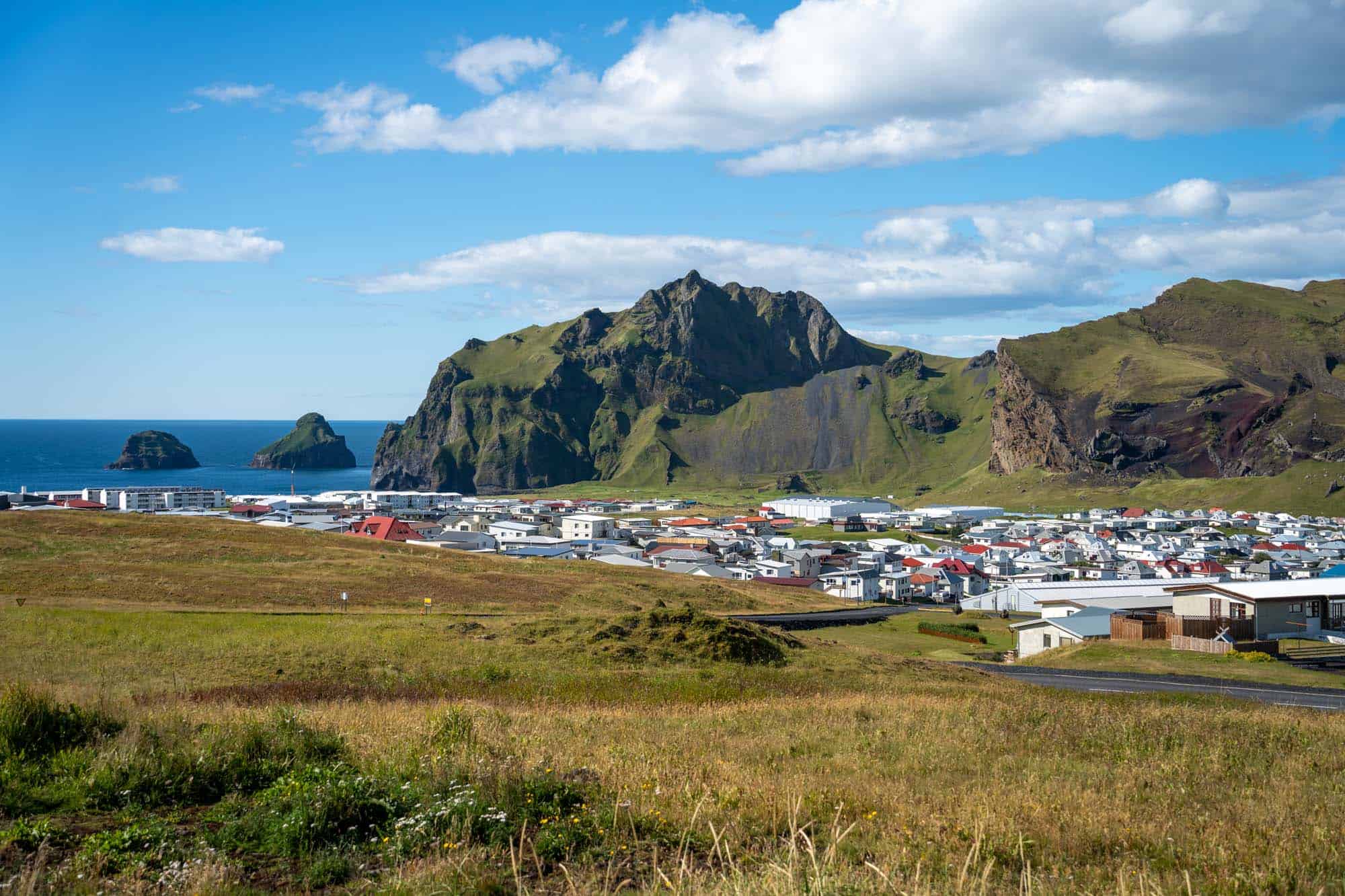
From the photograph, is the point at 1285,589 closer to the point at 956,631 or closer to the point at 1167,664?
the point at 956,631

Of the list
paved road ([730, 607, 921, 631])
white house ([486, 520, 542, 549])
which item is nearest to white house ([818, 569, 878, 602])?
paved road ([730, 607, 921, 631])

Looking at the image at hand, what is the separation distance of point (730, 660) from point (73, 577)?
33045mm

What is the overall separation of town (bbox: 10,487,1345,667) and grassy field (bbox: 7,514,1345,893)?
36691 millimetres

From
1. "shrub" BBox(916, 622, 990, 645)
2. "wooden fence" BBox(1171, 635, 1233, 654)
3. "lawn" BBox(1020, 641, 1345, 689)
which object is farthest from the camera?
"shrub" BBox(916, 622, 990, 645)

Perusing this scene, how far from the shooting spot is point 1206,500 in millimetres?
188250

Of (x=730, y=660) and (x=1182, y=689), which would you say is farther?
(x=1182, y=689)

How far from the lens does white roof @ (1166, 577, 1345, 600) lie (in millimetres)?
49844

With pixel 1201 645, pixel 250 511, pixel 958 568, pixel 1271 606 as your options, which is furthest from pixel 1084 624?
pixel 250 511

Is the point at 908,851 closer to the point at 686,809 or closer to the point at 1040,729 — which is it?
the point at 686,809

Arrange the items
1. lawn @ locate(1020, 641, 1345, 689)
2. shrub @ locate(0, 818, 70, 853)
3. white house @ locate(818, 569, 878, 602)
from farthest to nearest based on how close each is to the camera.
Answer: white house @ locate(818, 569, 878, 602), lawn @ locate(1020, 641, 1345, 689), shrub @ locate(0, 818, 70, 853)

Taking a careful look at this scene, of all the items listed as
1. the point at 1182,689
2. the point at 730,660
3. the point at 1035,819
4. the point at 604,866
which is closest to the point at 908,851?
the point at 1035,819

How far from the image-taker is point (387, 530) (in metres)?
97.1

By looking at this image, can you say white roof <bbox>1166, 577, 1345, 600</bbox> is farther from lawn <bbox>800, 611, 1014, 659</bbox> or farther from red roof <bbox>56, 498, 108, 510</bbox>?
red roof <bbox>56, 498, 108, 510</bbox>

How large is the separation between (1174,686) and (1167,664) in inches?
306
